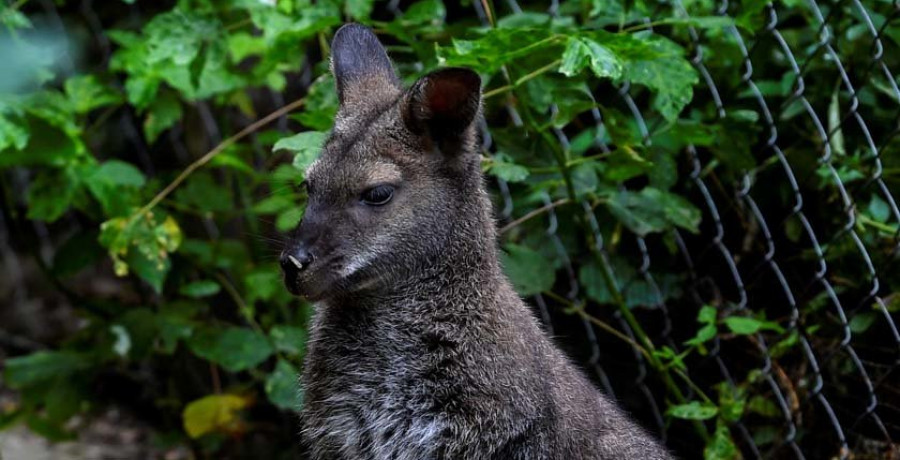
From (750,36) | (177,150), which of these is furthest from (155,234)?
(750,36)

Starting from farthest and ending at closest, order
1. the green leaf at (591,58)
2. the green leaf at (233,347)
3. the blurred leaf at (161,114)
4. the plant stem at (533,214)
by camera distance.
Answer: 1. the blurred leaf at (161,114)
2. the green leaf at (233,347)
3. the plant stem at (533,214)
4. the green leaf at (591,58)

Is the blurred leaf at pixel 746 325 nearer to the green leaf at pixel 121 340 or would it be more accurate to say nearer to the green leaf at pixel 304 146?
the green leaf at pixel 304 146

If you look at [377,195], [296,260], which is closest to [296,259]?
[296,260]

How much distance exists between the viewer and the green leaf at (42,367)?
15.7 ft

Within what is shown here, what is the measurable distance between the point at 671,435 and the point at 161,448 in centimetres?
230

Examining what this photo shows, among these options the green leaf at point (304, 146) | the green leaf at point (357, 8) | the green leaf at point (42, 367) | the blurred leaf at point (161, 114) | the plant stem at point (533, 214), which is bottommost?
the green leaf at point (42, 367)

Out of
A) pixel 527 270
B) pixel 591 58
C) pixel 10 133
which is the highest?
pixel 591 58

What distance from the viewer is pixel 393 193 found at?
2947 mm

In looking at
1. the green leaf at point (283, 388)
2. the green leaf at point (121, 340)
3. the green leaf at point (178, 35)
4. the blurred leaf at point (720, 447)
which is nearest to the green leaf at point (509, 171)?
the blurred leaf at point (720, 447)

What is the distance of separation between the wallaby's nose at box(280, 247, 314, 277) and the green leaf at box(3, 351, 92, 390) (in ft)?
7.87

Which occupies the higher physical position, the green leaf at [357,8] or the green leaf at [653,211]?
the green leaf at [357,8]

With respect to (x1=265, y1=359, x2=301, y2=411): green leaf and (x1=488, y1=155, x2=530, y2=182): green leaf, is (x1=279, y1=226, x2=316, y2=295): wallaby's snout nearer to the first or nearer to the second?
(x1=488, y1=155, x2=530, y2=182): green leaf

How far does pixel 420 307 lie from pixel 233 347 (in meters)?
1.70

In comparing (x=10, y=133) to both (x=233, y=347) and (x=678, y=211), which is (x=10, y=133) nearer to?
(x=233, y=347)
